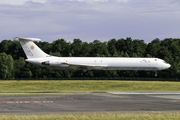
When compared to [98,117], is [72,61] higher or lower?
higher

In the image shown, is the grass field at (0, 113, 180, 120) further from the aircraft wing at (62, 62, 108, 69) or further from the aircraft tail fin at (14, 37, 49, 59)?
the aircraft tail fin at (14, 37, 49, 59)

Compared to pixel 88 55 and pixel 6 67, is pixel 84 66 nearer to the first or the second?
pixel 6 67

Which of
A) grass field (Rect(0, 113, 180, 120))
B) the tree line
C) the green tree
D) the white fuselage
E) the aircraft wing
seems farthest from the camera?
the green tree

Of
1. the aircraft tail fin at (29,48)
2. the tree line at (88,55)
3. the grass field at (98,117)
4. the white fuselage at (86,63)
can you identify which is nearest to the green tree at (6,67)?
the tree line at (88,55)

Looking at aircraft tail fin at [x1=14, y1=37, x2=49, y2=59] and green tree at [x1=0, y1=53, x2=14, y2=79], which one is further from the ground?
aircraft tail fin at [x1=14, y1=37, x2=49, y2=59]

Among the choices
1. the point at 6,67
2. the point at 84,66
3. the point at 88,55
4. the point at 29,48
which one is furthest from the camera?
the point at 88,55

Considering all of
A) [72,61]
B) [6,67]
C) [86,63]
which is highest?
[72,61]

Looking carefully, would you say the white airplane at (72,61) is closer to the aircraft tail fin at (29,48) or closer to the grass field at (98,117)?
the aircraft tail fin at (29,48)

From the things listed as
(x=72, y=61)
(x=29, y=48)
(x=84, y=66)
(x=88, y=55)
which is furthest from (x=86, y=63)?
(x=88, y=55)

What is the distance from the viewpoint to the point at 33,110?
24172 mm

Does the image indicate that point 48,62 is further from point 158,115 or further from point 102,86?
point 158,115

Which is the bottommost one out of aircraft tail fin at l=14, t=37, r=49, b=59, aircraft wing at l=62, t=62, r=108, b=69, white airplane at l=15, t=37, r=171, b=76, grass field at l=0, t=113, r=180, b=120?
grass field at l=0, t=113, r=180, b=120

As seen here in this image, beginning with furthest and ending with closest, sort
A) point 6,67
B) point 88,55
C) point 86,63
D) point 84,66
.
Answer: point 88,55 < point 6,67 < point 84,66 < point 86,63

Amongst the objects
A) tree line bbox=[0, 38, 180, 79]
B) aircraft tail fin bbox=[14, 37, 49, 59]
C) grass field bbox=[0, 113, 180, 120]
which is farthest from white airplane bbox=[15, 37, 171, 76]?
grass field bbox=[0, 113, 180, 120]
